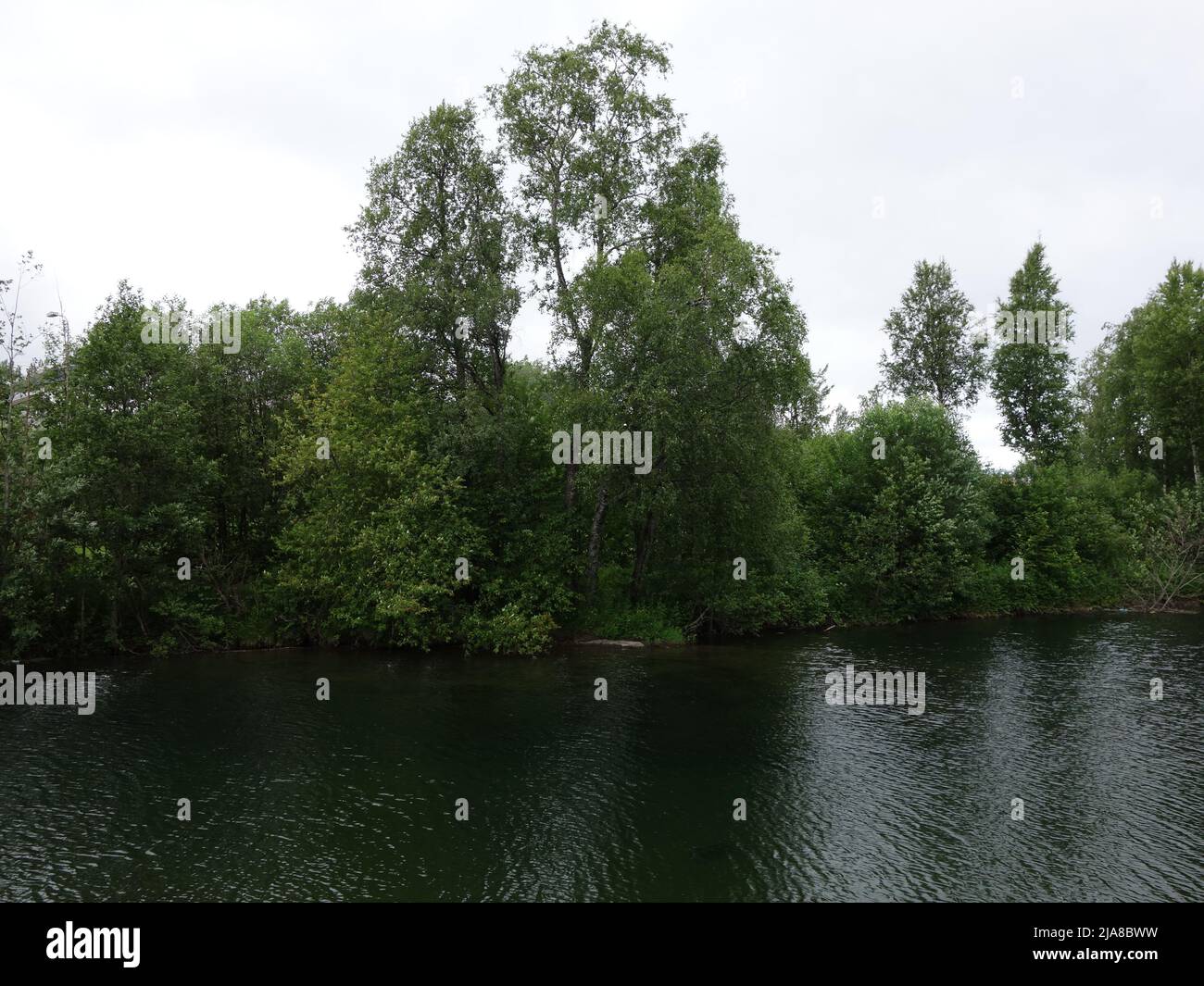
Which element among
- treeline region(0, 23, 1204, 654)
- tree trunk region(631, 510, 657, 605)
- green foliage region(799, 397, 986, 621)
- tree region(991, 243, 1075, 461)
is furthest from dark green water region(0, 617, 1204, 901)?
tree region(991, 243, 1075, 461)

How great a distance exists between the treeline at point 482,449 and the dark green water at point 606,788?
18.3 feet

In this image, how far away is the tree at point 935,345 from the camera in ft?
213

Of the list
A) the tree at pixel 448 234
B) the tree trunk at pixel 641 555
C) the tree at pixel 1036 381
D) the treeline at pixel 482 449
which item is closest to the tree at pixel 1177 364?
the tree at pixel 1036 381

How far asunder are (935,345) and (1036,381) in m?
7.88

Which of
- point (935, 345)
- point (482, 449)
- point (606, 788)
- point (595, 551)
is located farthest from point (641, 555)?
point (935, 345)

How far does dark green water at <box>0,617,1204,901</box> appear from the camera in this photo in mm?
14391

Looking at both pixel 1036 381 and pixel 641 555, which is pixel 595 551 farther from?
pixel 1036 381

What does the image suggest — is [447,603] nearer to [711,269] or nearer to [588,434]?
[588,434]

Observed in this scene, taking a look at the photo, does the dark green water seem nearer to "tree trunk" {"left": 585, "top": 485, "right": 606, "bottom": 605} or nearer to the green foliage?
"tree trunk" {"left": 585, "top": 485, "right": 606, "bottom": 605}

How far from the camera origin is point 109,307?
34.9 m

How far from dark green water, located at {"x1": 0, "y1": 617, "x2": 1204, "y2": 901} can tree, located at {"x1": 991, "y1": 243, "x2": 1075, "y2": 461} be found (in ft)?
110

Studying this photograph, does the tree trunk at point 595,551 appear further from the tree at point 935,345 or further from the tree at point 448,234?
the tree at point 935,345
